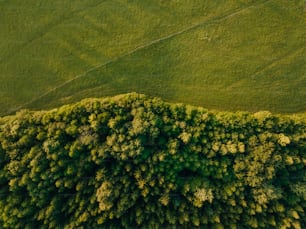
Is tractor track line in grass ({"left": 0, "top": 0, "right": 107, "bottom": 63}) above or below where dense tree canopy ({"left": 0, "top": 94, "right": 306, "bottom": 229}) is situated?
above

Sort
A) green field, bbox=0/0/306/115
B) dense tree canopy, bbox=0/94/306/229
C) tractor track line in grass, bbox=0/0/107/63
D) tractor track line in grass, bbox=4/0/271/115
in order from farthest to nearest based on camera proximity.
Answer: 1. tractor track line in grass, bbox=0/0/107/63
2. tractor track line in grass, bbox=4/0/271/115
3. green field, bbox=0/0/306/115
4. dense tree canopy, bbox=0/94/306/229

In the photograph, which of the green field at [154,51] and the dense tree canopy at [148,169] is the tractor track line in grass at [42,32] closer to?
the green field at [154,51]

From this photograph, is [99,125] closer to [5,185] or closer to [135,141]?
[135,141]

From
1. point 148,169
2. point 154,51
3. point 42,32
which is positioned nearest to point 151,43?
point 154,51

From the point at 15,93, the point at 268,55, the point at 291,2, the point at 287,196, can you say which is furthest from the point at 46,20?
the point at 287,196

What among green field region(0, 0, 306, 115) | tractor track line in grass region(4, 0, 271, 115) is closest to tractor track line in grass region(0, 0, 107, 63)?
green field region(0, 0, 306, 115)

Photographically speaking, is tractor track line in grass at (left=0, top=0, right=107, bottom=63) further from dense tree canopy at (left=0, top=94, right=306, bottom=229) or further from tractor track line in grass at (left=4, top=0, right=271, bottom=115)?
dense tree canopy at (left=0, top=94, right=306, bottom=229)

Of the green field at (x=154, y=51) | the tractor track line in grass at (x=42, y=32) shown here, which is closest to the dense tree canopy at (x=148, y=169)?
the green field at (x=154, y=51)

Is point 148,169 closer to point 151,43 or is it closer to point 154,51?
point 154,51
